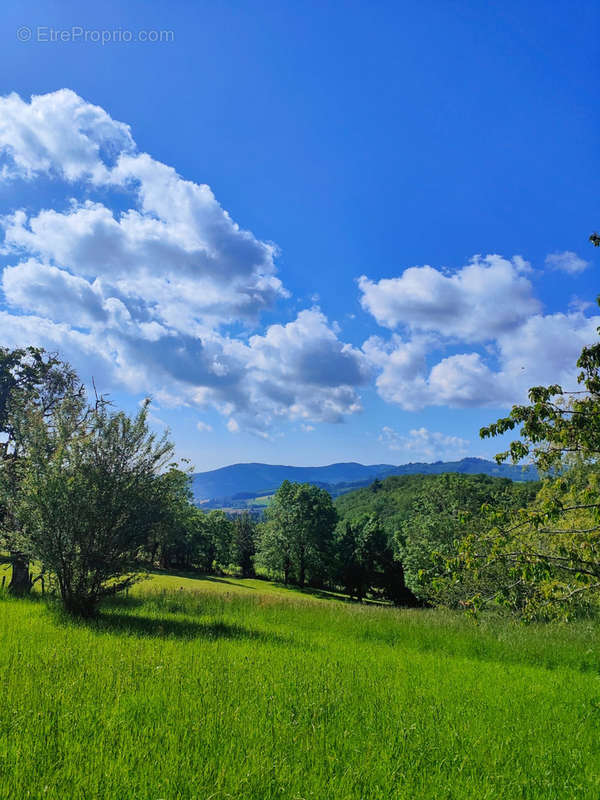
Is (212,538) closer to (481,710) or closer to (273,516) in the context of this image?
(273,516)

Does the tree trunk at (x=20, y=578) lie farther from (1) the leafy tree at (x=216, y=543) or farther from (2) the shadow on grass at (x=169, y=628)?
(1) the leafy tree at (x=216, y=543)

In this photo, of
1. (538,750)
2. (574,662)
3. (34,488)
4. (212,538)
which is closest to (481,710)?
(538,750)

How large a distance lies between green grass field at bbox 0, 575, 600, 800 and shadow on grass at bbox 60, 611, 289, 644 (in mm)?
242

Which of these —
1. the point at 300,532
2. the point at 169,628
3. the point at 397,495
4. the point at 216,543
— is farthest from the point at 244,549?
the point at 169,628

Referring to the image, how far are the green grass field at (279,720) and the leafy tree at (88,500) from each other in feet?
5.74

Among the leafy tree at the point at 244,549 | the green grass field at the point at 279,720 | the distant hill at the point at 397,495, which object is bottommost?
the leafy tree at the point at 244,549

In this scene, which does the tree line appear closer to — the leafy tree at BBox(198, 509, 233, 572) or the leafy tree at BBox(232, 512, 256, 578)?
the leafy tree at BBox(198, 509, 233, 572)

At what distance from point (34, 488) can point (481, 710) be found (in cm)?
1082

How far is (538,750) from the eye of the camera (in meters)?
4.62

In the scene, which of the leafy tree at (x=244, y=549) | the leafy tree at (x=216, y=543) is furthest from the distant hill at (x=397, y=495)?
the leafy tree at (x=216, y=543)

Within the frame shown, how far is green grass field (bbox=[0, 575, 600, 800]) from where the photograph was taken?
3535 millimetres

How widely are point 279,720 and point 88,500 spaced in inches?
327

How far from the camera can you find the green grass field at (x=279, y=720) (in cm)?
354

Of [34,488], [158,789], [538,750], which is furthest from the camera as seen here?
[34,488]
